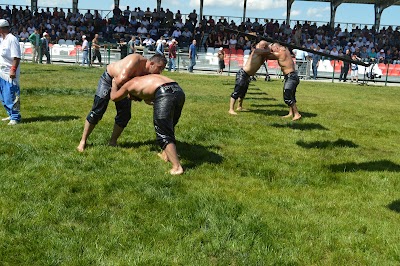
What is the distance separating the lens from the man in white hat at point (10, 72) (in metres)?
7.11

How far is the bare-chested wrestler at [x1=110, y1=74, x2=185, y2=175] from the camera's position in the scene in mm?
5043

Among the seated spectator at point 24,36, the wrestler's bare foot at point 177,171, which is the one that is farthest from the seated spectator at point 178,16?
the wrestler's bare foot at point 177,171

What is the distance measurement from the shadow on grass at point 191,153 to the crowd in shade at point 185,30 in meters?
22.2

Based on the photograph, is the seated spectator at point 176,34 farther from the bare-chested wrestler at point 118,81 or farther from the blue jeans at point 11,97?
the bare-chested wrestler at point 118,81

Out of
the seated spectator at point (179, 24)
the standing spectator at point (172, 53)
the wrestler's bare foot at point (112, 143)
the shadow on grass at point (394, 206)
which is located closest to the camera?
the shadow on grass at point (394, 206)

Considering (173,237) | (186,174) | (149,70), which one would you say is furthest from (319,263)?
(149,70)

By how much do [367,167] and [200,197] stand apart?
8.94 feet

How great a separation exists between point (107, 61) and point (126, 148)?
2051 cm

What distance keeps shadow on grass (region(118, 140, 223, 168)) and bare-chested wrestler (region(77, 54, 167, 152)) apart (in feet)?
1.40

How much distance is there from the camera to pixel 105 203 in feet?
13.5

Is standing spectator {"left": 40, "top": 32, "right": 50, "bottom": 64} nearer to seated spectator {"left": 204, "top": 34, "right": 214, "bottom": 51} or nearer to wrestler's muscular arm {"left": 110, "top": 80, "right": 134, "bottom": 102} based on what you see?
seated spectator {"left": 204, "top": 34, "right": 214, "bottom": 51}

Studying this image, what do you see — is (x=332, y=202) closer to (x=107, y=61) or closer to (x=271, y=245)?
(x=271, y=245)

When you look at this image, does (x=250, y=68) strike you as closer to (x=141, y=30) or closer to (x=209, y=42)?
(x=209, y=42)

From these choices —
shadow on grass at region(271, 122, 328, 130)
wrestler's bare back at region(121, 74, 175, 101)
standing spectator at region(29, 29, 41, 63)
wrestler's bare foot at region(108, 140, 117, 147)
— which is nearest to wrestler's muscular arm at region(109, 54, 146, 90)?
wrestler's bare back at region(121, 74, 175, 101)
